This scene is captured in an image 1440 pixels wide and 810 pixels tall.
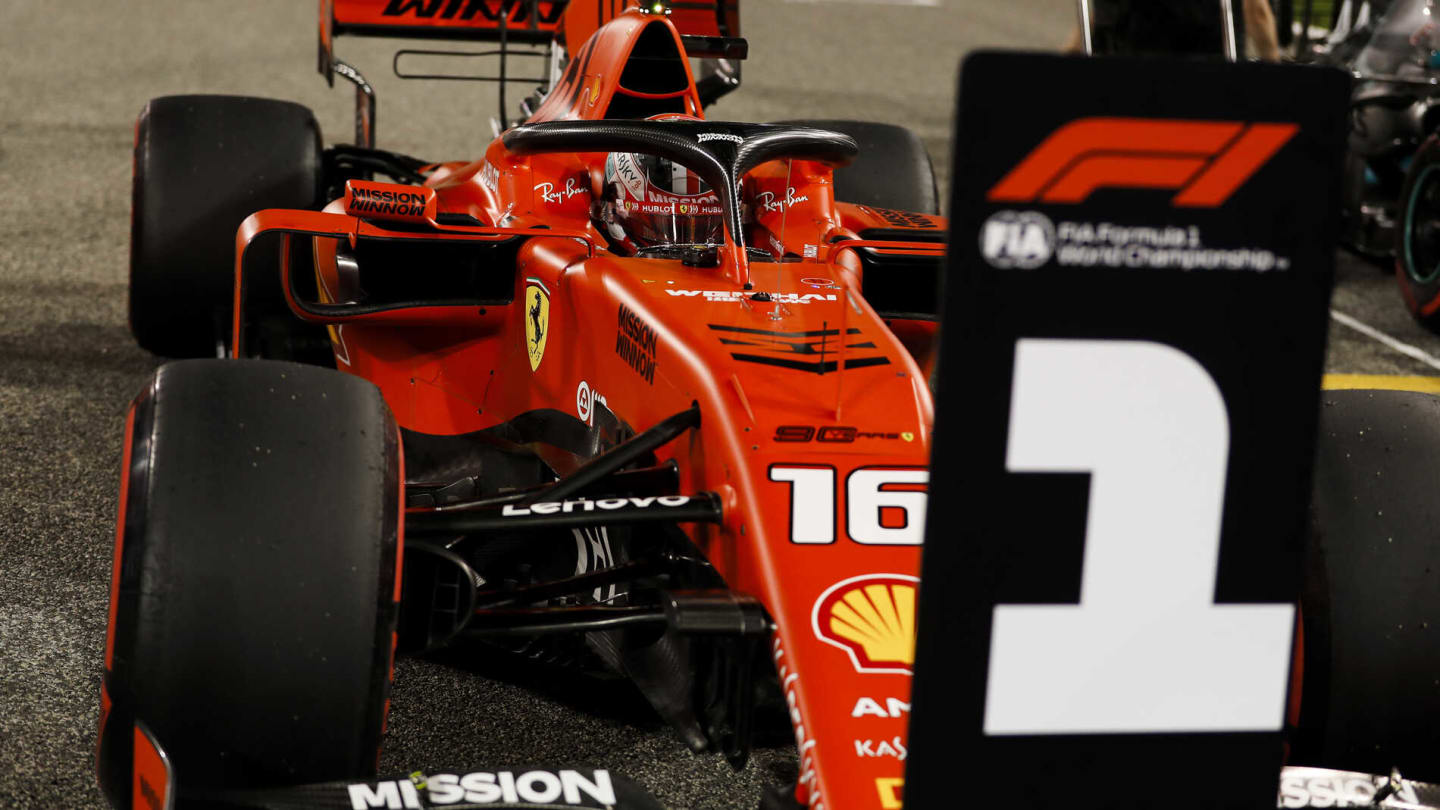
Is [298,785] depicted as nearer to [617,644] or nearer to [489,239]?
[617,644]

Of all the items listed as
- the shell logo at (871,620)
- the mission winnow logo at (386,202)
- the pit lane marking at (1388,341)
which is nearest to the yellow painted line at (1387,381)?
the pit lane marking at (1388,341)

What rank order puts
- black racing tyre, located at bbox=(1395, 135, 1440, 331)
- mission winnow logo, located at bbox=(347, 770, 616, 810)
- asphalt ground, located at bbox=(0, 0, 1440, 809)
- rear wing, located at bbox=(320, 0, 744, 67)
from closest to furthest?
mission winnow logo, located at bbox=(347, 770, 616, 810) < asphalt ground, located at bbox=(0, 0, 1440, 809) < rear wing, located at bbox=(320, 0, 744, 67) < black racing tyre, located at bbox=(1395, 135, 1440, 331)

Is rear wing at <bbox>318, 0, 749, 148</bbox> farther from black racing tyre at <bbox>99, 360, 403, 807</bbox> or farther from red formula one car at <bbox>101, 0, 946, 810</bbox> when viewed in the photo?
black racing tyre at <bbox>99, 360, 403, 807</bbox>

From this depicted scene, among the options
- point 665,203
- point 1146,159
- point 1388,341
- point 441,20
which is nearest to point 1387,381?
point 1388,341

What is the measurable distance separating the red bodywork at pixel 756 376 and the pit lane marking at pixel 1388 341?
2.83m

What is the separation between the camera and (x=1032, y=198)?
4.38 ft

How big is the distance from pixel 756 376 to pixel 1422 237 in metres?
4.22

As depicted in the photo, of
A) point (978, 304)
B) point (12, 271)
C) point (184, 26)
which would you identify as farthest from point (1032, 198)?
point (184, 26)

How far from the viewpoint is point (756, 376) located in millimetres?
2328

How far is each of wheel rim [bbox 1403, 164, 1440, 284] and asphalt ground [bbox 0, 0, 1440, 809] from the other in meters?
0.21

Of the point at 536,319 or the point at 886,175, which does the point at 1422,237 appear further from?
the point at 536,319

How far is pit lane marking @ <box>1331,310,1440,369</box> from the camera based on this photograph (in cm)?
540

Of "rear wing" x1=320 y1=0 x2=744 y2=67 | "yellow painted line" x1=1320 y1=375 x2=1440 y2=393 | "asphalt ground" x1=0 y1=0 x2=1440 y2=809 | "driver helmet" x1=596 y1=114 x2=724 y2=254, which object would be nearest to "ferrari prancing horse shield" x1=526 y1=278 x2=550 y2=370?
"driver helmet" x1=596 y1=114 x2=724 y2=254

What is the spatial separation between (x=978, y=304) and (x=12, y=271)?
5013 mm
